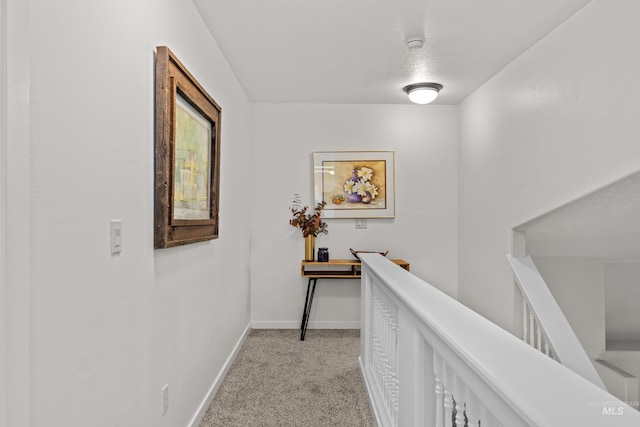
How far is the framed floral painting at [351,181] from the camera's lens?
4.27 meters

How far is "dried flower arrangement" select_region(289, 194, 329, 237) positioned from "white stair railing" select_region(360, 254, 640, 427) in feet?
6.71

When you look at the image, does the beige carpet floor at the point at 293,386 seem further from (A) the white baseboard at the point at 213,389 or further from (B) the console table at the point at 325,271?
(B) the console table at the point at 325,271

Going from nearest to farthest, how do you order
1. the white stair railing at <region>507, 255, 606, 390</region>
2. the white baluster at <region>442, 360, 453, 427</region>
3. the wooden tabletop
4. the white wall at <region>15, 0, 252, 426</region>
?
the white wall at <region>15, 0, 252, 426</region> → the white baluster at <region>442, 360, 453, 427</region> → the white stair railing at <region>507, 255, 606, 390</region> → the wooden tabletop

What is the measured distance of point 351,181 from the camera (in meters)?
4.27

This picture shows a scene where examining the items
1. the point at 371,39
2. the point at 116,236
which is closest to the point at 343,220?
the point at 371,39

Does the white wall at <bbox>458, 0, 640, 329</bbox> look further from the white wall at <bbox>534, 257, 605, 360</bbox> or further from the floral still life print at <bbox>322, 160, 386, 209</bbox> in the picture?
the floral still life print at <bbox>322, 160, 386, 209</bbox>

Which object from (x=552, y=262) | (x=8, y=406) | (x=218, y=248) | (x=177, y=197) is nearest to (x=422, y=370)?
(x=8, y=406)

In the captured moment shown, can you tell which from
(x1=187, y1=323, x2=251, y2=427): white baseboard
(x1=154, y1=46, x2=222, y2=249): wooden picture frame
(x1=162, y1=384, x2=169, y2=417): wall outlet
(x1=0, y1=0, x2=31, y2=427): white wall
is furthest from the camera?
(x1=187, y1=323, x2=251, y2=427): white baseboard

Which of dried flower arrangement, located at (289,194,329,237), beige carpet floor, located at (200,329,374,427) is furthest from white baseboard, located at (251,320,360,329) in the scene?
dried flower arrangement, located at (289,194,329,237)

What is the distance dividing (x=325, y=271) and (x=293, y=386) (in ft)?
4.53

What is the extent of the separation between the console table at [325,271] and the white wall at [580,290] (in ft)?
4.08

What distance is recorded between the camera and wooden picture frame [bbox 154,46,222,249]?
5.57ft

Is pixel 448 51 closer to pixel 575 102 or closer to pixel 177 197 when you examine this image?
pixel 575 102

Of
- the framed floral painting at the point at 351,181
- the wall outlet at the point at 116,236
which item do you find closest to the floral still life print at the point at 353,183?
the framed floral painting at the point at 351,181
